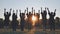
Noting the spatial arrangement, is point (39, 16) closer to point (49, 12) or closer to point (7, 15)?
point (49, 12)

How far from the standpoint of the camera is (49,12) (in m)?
44.9

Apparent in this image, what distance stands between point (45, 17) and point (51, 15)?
6.48 ft

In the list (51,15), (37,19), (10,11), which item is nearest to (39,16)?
(37,19)

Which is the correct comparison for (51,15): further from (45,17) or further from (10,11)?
(10,11)

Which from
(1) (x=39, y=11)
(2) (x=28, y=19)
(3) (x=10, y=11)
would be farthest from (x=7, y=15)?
(1) (x=39, y=11)

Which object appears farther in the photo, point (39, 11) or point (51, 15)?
point (39, 11)

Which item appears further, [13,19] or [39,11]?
[39,11]

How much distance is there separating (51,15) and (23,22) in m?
6.48

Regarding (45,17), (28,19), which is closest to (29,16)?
(28,19)

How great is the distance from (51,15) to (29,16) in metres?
5.45

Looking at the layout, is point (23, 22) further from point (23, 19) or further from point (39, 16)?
point (39, 16)

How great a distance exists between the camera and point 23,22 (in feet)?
147

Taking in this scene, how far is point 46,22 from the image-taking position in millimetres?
45562

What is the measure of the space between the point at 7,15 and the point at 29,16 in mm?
5114
